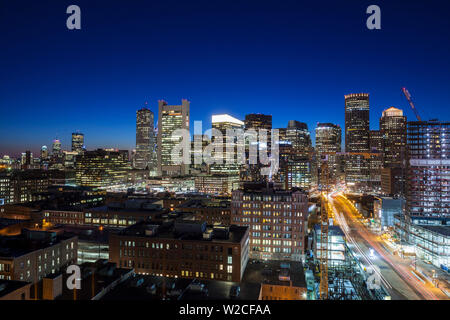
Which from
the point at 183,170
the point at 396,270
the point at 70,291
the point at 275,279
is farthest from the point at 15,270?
the point at 183,170

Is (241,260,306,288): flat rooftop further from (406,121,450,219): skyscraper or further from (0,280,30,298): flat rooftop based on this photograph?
(406,121,450,219): skyscraper

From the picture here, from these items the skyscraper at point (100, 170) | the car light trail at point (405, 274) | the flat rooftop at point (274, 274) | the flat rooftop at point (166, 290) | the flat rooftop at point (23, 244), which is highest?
the skyscraper at point (100, 170)

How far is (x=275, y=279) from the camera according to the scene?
114 feet

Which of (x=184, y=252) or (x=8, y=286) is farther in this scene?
(x=184, y=252)

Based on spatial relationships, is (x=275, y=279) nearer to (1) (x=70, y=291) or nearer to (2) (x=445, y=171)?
(1) (x=70, y=291)

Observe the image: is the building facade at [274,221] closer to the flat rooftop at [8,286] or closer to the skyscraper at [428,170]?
the skyscraper at [428,170]

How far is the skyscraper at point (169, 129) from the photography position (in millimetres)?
191625

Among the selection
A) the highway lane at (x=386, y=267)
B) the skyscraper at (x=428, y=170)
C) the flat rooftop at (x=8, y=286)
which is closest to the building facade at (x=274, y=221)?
the highway lane at (x=386, y=267)

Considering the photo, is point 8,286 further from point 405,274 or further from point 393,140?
point 393,140

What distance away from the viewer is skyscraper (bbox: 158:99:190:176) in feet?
629

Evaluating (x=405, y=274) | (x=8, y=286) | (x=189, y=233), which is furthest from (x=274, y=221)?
(x=8, y=286)

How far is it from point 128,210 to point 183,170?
127 metres

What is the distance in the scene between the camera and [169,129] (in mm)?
193125
